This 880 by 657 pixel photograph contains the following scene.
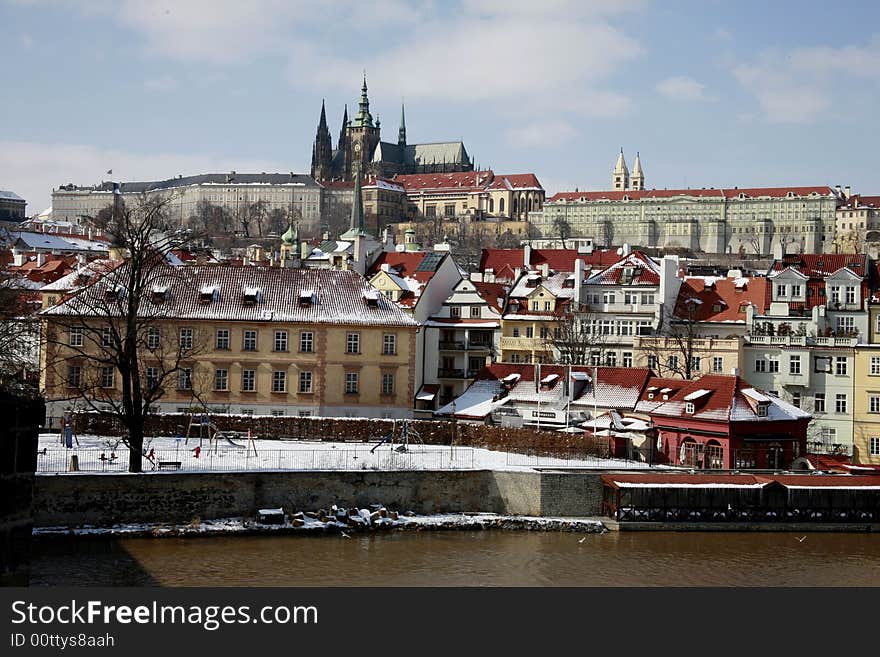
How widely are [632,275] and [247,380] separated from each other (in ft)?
61.2

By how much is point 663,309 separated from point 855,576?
23.4 m

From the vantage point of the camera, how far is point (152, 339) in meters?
42.0

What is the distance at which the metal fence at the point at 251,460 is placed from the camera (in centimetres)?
3138

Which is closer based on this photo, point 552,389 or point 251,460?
point 251,460

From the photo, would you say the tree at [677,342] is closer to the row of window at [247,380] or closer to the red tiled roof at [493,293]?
the red tiled roof at [493,293]

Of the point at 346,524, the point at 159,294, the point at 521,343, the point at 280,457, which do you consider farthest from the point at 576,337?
the point at 346,524

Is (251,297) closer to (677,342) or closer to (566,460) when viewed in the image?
(566,460)

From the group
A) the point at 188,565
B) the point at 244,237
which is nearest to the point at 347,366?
the point at 188,565

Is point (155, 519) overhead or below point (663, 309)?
below

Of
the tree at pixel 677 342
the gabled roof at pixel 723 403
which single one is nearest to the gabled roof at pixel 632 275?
the tree at pixel 677 342

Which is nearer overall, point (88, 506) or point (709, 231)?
point (88, 506)

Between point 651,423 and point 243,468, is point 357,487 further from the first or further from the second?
point 651,423

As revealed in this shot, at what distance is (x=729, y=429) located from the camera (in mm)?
35344

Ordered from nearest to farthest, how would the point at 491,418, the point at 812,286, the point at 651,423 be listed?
the point at 651,423 < the point at 491,418 < the point at 812,286
